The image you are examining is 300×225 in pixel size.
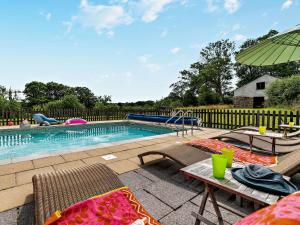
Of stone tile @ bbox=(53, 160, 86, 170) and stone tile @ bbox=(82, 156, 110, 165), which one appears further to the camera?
stone tile @ bbox=(82, 156, 110, 165)

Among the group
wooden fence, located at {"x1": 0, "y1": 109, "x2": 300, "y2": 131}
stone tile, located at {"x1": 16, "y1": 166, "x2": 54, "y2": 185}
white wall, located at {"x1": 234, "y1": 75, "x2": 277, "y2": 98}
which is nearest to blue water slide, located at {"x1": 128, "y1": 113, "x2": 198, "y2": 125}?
wooden fence, located at {"x1": 0, "y1": 109, "x2": 300, "y2": 131}

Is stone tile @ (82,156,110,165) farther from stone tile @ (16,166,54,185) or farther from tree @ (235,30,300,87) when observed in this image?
tree @ (235,30,300,87)

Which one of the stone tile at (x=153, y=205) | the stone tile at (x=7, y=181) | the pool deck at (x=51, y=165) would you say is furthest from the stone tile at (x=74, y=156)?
the stone tile at (x=153, y=205)

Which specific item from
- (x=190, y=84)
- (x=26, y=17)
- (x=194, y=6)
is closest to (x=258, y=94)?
(x=190, y=84)

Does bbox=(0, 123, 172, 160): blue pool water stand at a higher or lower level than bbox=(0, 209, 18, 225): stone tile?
lower

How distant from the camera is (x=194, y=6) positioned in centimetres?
813

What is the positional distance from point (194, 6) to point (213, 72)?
34.6 meters

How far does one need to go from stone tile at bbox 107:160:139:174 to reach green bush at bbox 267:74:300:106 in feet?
74.5

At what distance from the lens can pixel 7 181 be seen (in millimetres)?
3150

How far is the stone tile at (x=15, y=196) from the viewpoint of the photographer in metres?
2.44

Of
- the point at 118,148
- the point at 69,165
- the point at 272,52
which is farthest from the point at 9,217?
the point at 272,52

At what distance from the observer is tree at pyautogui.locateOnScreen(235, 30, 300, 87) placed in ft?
128

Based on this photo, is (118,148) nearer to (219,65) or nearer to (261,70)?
(219,65)

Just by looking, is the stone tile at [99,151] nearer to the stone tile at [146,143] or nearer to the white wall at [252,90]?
the stone tile at [146,143]
